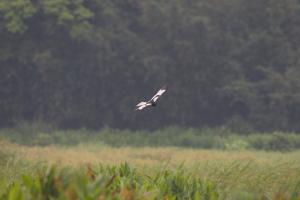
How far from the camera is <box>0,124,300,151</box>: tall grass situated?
3397 centimetres

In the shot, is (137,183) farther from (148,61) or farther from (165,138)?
(148,61)

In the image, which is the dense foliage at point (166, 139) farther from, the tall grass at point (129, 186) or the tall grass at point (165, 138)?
the tall grass at point (129, 186)

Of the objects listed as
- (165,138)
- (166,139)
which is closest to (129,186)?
(166,139)

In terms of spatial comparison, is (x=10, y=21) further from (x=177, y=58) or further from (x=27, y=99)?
(x=177, y=58)

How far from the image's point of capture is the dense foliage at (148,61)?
41.1 meters

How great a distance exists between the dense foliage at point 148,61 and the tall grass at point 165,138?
9.23 ft

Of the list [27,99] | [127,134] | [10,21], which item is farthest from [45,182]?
[27,99]

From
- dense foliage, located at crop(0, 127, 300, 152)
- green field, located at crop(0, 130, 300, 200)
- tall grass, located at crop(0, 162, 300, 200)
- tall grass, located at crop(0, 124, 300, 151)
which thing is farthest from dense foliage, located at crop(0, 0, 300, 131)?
tall grass, located at crop(0, 162, 300, 200)

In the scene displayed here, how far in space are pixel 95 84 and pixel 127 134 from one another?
5.60 metres

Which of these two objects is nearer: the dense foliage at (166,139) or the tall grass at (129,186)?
the tall grass at (129,186)

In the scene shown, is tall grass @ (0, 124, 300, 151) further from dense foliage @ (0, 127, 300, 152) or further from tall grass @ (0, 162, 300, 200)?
tall grass @ (0, 162, 300, 200)

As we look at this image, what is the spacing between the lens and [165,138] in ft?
124

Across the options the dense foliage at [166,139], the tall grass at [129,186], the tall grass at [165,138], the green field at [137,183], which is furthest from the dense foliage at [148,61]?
the tall grass at [129,186]

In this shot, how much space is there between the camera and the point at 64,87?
42.8m
